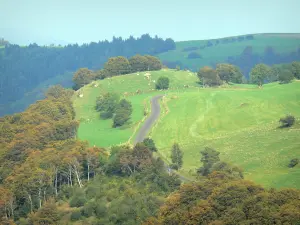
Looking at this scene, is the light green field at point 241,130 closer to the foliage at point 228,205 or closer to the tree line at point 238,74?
the foliage at point 228,205

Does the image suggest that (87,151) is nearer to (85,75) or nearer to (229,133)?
(229,133)

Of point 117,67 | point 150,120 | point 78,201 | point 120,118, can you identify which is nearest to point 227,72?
point 117,67

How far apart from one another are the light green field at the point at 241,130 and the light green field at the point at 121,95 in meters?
7.87

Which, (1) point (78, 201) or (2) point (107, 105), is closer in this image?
(1) point (78, 201)

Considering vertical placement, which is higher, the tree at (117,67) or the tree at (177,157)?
the tree at (117,67)

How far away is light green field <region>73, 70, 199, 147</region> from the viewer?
102381mm

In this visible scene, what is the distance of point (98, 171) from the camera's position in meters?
73.1

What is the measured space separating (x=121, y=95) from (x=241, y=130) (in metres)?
61.9

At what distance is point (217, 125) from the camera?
9950 centimetres

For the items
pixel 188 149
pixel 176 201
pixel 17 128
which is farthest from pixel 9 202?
pixel 17 128

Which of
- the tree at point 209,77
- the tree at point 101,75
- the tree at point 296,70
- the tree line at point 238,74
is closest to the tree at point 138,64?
the tree at point 101,75

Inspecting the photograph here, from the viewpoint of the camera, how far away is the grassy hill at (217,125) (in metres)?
67.8

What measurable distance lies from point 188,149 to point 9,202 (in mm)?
34097

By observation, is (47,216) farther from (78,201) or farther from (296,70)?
(296,70)
